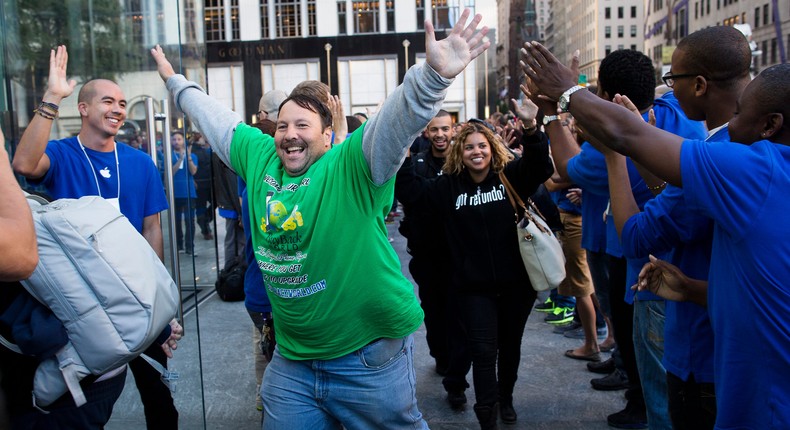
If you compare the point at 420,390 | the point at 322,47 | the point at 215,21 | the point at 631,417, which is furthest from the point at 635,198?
the point at 215,21

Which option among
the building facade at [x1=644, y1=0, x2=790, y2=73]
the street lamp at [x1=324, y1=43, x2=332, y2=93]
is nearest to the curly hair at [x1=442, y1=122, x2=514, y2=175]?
the street lamp at [x1=324, y1=43, x2=332, y2=93]

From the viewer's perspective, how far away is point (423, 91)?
7.07 ft

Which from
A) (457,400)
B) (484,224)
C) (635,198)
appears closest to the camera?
(635,198)

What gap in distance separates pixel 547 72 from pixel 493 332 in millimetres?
2296

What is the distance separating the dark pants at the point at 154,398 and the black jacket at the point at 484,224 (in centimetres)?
175

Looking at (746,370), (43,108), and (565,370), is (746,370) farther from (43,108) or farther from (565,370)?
(565,370)

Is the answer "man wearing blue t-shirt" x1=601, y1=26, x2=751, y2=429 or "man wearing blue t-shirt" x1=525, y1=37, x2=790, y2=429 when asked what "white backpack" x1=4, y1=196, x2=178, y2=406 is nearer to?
"man wearing blue t-shirt" x1=525, y1=37, x2=790, y2=429

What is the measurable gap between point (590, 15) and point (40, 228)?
14562 cm

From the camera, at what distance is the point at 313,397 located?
8.95ft

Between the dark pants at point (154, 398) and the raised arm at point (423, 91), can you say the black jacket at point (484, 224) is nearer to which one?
the dark pants at point (154, 398)

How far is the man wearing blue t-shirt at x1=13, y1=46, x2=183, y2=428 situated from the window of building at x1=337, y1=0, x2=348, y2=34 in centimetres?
3923

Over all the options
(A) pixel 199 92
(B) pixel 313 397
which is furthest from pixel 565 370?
(A) pixel 199 92

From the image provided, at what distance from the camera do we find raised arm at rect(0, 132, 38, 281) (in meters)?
1.69

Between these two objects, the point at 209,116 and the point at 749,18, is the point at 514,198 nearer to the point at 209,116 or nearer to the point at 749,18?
the point at 209,116
